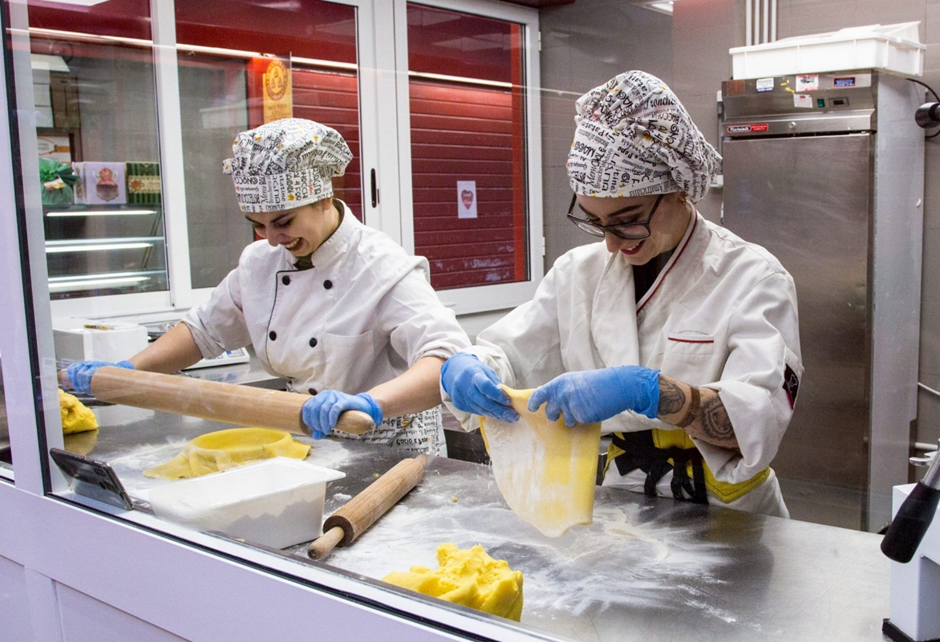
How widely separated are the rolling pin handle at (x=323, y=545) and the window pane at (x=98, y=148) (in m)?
0.64

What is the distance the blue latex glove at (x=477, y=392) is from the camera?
4.52 ft

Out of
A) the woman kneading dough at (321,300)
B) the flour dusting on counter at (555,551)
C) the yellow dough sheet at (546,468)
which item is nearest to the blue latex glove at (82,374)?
the woman kneading dough at (321,300)

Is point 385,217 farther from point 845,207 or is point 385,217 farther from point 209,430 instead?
point 845,207

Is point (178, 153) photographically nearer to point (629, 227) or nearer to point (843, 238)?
point (629, 227)

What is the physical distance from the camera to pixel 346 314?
1.98 metres

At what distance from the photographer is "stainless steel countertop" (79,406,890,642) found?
1.00m

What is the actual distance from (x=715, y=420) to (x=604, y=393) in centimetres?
21

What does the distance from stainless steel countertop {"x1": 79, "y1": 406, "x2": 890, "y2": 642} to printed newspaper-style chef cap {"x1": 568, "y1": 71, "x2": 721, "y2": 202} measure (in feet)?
1.87

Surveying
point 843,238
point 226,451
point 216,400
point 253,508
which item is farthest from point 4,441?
point 843,238

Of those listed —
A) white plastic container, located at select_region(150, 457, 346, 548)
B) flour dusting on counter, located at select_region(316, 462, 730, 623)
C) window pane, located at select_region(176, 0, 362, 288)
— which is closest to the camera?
flour dusting on counter, located at select_region(316, 462, 730, 623)

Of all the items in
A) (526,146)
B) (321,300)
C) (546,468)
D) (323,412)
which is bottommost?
(546,468)

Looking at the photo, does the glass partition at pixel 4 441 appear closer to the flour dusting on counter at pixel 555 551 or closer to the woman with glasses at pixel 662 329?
the flour dusting on counter at pixel 555 551

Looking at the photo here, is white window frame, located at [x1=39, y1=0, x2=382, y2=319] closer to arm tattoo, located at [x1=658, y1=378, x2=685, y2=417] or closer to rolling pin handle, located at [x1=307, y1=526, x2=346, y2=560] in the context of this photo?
rolling pin handle, located at [x1=307, y1=526, x2=346, y2=560]

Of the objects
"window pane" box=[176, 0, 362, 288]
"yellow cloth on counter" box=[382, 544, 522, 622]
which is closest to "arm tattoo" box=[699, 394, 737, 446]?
"yellow cloth on counter" box=[382, 544, 522, 622]
